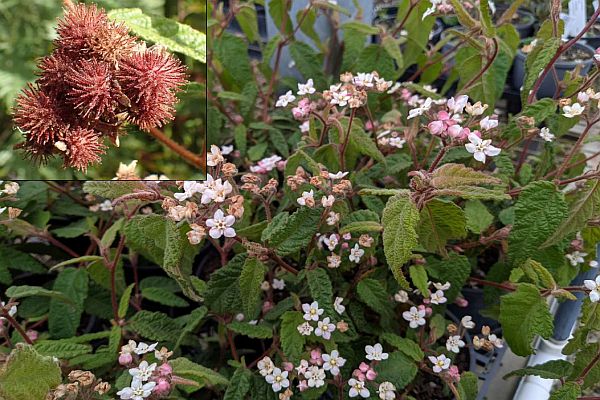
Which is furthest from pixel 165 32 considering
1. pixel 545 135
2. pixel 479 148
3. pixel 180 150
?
pixel 545 135

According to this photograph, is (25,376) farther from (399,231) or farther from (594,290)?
(594,290)

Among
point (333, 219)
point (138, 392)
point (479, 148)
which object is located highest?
point (479, 148)

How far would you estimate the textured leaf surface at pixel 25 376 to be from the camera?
55 centimetres

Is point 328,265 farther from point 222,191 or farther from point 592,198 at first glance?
point 592,198

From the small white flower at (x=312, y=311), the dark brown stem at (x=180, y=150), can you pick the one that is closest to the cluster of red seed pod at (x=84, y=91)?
the dark brown stem at (x=180, y=150)

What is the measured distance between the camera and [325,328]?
2.37 ft

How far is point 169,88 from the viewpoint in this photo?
724 millimetres

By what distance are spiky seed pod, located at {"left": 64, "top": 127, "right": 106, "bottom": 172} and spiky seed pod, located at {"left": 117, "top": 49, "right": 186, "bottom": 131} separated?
0.05 metres

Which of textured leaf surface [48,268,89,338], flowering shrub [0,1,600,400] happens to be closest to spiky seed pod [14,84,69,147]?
flowering shrub [0,1,600,400]

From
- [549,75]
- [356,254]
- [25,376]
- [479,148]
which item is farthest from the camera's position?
[549,75]

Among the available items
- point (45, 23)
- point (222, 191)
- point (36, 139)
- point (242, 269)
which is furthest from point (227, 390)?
point (45, 23)

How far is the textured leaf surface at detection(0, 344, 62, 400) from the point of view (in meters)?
0.55

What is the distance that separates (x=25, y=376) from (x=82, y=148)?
0.25 meters

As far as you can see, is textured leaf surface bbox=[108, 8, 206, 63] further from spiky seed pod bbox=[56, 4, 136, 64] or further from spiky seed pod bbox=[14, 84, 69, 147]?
spiky seed pod bbox=[14, 84, 69, 147]
